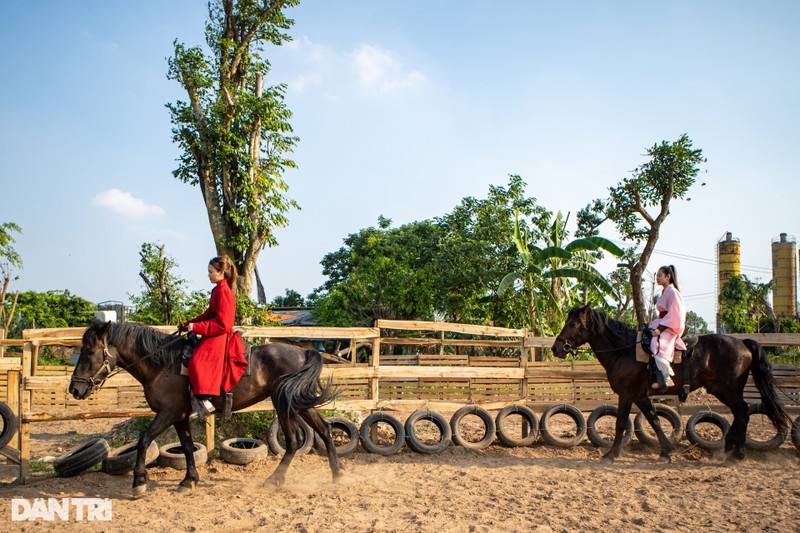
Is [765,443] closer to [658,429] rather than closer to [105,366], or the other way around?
[658,429]

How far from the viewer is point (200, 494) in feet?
18.3

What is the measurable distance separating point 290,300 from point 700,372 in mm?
36816

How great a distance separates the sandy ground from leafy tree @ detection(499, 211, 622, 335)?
874 centimetres

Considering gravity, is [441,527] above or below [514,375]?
below

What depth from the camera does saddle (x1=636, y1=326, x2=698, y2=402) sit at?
6996 millimetres

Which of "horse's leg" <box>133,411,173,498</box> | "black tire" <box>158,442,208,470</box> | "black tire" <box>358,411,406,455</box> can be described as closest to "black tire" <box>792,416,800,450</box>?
"black tire" <box>358,411,406,455</box>

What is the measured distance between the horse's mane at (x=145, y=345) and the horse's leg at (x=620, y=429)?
519 centimetres

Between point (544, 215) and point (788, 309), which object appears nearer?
point (544, 215)

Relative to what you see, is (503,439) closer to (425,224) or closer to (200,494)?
(200,494)

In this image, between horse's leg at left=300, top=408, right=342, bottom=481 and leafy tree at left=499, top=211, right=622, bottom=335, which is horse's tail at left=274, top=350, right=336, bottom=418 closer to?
horse's leg at left=300, top=408, right=342, bottom=481

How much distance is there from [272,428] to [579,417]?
13.8ft

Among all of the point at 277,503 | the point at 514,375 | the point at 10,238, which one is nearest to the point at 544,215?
the point at 514,375

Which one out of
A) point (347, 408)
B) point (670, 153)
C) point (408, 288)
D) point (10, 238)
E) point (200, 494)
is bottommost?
point (200, 494)

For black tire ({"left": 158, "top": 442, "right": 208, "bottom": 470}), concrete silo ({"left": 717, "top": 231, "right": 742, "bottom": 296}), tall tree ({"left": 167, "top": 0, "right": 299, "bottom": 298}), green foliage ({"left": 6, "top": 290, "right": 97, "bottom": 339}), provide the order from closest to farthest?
black tire ({"left": 158, "top": 442, "right": 208, "bottom": 470})
tall tree ({"left": 167, "top": 0, "right": 299, "bottom": 298})
green foliage ({"left": 6, "top": 290, "right": 97, "bottom": 339})
concrete silo ({"left": 717, "top": 231, "right": 742, "bottom": 296})
